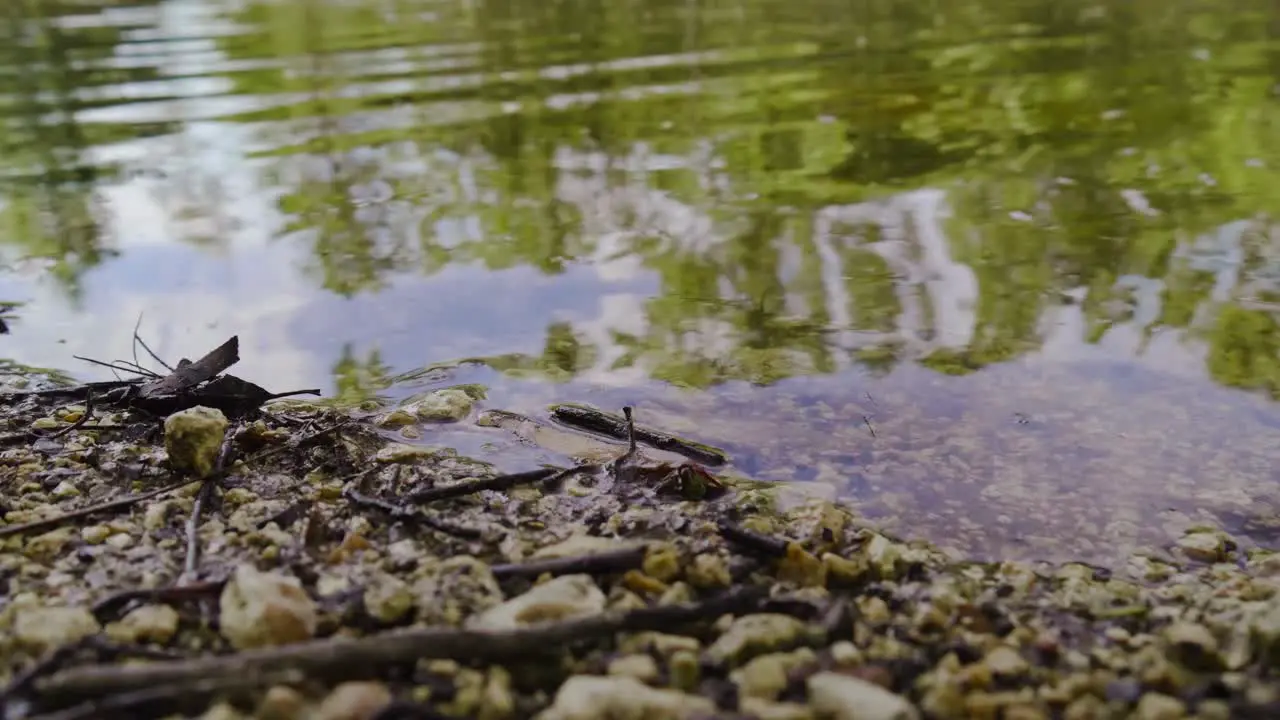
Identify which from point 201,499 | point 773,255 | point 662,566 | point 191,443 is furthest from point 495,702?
point 773,255

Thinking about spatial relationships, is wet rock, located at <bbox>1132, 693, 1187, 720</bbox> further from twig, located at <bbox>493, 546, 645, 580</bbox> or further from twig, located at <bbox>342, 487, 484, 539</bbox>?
twig, located at <bbox>342, 487, 484, 539</bbox>

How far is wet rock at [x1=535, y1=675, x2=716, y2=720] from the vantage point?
174 centimetres

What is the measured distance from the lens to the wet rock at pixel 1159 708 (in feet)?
5.89

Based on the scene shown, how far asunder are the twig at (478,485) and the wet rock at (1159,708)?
1.67 meters

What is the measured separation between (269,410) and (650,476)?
4.78 feet

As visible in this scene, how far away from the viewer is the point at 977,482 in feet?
9.77

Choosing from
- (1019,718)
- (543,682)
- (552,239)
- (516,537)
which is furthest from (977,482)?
(552,239)

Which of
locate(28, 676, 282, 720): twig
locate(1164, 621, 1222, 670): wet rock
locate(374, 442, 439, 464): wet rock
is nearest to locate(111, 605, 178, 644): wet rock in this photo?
locate(28, 676, 282, 720): twig

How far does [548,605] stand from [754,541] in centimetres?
62

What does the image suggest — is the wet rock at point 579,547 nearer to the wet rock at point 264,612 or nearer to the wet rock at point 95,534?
the wet rock at point 264,612

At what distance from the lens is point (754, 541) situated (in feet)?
8.05

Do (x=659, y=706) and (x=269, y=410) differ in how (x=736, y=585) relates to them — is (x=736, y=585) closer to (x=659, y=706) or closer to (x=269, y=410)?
(x=659, y=706)

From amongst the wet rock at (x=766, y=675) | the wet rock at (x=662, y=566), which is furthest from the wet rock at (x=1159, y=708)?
the wet rock at (x=662, y=566)

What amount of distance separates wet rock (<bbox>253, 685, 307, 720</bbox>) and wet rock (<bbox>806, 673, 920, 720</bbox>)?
3.10 feet
